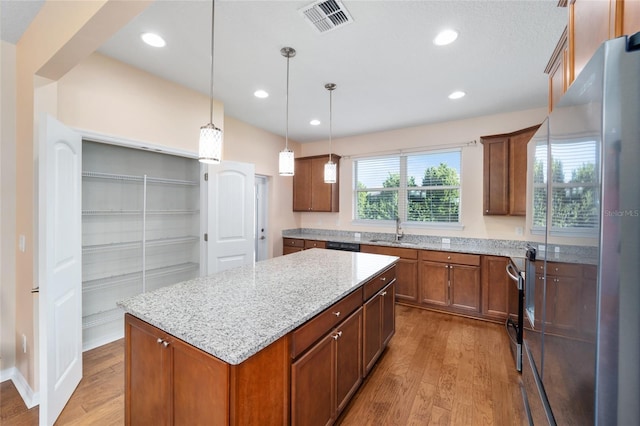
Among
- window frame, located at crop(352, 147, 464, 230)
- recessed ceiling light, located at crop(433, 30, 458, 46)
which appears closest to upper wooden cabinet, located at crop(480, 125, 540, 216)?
window frame, located at crop(352, 147, 464, 230)

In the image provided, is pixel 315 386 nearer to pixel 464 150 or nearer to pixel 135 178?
pixel 135 178

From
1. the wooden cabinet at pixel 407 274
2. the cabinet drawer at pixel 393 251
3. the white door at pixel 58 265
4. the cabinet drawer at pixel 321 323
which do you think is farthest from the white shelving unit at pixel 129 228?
the wooden cabinet at pixel 407 274

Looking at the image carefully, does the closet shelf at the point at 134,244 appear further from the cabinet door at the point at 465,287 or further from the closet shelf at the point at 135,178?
the cabinet door at the point at 465,287

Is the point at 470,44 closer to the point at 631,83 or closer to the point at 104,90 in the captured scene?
the point at 631,83

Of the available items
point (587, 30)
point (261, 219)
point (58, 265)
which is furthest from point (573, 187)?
point (261, 219)

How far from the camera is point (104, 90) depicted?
2.45 meters

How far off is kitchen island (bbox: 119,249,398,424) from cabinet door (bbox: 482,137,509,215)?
2.65m

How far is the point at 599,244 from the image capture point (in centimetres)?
62

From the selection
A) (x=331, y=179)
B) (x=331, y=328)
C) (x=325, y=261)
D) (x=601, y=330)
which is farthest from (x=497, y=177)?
(x=601, y=330)

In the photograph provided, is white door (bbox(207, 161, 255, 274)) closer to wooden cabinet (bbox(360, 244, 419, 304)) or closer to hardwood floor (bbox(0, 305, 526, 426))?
hardwood floor (bbox(0, 305, 526, 426))

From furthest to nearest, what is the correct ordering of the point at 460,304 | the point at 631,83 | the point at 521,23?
the point at 460,304 < the point at 521,23 < the point at 631,83

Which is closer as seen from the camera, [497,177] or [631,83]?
[631,83]

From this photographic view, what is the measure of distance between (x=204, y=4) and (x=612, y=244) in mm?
2431

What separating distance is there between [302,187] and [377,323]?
136 inches
